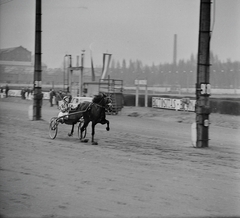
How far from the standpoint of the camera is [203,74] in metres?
10.1

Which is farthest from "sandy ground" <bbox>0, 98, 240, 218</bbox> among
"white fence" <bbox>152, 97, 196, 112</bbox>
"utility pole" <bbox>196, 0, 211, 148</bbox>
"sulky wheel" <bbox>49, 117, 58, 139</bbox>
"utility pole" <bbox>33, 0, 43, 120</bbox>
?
"white fence" <bbox>152, 97, 196, 112</bbox>

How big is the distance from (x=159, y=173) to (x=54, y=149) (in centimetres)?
334

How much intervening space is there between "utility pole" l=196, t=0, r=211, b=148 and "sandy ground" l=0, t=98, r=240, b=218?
1.59 ft

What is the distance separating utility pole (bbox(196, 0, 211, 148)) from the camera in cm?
993

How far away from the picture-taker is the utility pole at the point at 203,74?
9930mm

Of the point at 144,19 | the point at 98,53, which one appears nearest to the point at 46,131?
the point at 98,53

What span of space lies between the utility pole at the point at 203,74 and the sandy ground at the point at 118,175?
49 centimetres

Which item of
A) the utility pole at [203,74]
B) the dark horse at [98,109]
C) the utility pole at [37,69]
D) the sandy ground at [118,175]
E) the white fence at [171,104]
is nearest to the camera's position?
the sandy ground at [118,175]

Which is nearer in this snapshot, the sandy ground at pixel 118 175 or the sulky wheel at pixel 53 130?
the sandy ground at pixel 118 175

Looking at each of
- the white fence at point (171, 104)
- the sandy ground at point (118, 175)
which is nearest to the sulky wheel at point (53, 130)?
the sandy ground at point (118, 175)

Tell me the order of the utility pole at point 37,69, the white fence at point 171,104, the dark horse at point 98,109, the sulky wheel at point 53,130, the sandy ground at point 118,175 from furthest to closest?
the white fence at point 171,104 < the utility pole at point 37,69 < the sulky wheel at point 53,130 < the dark horse at point 98,109 < the sandy ground at point 118,175

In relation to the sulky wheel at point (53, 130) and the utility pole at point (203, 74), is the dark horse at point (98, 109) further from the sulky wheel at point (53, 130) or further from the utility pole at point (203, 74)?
the utility pole at point (203, 74)

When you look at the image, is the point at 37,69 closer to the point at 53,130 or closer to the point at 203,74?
the point at 53,130

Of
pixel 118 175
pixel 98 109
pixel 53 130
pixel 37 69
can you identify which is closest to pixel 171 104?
pixel 37 69
